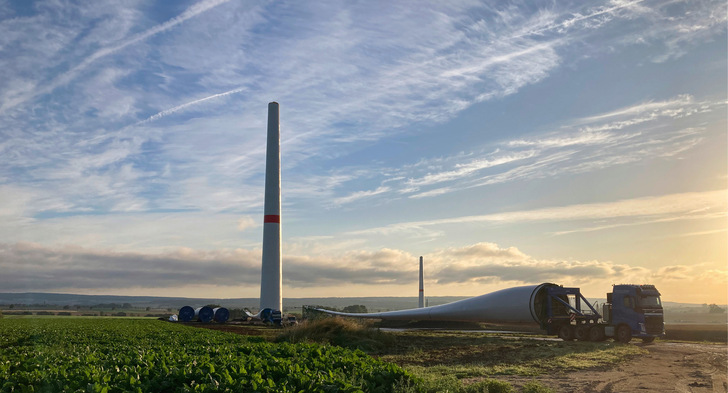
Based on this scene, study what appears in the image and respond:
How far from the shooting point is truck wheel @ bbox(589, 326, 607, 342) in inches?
1320

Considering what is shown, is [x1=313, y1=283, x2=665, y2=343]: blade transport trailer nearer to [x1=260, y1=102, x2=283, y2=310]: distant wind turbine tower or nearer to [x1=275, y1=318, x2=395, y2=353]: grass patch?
[x1=275, y1=318, x2=395, y2=353]: grass patch

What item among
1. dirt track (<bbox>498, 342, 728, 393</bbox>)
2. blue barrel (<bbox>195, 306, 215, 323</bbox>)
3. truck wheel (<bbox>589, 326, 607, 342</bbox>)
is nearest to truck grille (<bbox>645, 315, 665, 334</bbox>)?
truck wheel (<bbox>589, 326, 607, 342</bbox>)

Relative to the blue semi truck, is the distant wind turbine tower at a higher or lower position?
higher

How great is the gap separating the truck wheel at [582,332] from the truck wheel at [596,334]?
270mm

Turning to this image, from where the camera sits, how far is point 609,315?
3369cm

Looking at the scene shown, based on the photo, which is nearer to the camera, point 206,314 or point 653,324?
point 653,324

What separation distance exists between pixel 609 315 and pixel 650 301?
261cm

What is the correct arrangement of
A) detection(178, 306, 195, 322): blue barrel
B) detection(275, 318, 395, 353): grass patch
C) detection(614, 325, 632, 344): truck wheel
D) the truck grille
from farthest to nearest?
detection(178, 306, 195, 322): blue barrel, detection(614, 325, 632, 344): truck wheel, the truck grille, detection(275, 318, 395, 353): grass patch

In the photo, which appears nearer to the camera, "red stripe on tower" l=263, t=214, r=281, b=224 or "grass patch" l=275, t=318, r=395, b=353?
"grass patch" l=275, t=318, r=395, b=353

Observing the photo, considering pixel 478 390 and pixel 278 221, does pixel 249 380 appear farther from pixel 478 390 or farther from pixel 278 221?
pixel 278 221

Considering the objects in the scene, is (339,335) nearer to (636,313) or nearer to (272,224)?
(636,313)

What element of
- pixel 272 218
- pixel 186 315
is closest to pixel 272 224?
pixel 272 218

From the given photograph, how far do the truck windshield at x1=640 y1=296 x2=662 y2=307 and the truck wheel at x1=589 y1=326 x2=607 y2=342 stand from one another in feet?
10.1

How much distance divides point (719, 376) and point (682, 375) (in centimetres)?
114
